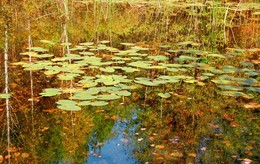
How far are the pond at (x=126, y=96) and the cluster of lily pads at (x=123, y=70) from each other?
12 mm

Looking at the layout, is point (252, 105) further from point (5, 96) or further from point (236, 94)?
point (5, 96)

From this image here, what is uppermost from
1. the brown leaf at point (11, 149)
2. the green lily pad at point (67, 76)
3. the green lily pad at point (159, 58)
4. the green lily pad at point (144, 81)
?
the green lily pad at point (159, 58)

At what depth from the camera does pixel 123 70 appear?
13.9 ft

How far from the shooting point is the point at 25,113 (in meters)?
A: 3.05

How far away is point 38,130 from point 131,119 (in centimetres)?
77

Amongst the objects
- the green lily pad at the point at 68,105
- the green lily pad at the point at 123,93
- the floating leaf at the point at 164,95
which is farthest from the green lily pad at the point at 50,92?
the floating leaf at the point at 164,95

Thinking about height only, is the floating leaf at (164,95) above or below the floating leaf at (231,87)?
below

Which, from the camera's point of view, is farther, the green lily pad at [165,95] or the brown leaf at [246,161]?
the green lily pad at [165,95]

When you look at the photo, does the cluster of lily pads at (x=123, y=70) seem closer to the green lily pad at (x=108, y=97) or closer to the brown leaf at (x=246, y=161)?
the green lily pad at (x=108, y=97)

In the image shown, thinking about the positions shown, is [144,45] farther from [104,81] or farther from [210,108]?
[210,108]

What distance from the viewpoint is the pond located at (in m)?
2.51

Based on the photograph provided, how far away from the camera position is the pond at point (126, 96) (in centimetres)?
251

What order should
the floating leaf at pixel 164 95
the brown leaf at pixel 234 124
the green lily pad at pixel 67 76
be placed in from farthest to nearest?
the green lily pad at pixel 67 76 < the floating leaf at pixel 164 95 < the brown leaf at pixel 234 124

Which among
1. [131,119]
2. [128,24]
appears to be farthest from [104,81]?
[128,24]
